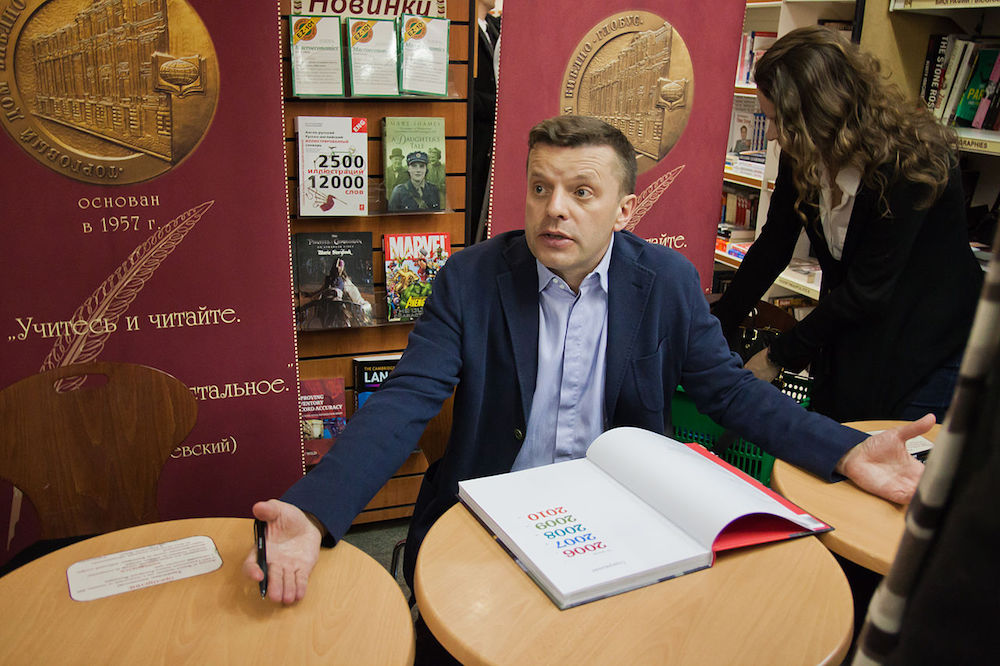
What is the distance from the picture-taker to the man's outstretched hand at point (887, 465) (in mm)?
1485

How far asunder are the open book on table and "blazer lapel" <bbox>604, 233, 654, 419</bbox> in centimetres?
24

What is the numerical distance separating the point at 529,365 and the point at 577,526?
510 millimetres

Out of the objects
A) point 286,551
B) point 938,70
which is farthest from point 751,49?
point 286,551

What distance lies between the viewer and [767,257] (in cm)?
251

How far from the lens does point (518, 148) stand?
2551 mm

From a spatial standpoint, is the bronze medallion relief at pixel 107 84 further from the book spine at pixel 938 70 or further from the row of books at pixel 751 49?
the row of books at pixel 751 49

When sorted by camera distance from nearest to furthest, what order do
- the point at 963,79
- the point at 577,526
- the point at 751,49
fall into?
the point at 577,526 < the point at 963,79 < the point at 751,49

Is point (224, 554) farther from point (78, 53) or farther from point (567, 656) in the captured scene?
Result: point (78, 53)

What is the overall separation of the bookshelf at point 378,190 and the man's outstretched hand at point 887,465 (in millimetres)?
1179

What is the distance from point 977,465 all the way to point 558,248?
4.47 feet

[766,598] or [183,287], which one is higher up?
[183,287]

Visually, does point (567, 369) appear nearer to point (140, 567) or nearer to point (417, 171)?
point (140, 567)

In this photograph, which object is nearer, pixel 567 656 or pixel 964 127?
pixel 567 656

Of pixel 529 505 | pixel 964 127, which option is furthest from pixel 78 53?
pixel 964 127
